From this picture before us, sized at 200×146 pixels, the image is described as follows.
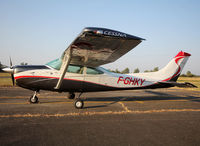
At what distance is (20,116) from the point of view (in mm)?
4215

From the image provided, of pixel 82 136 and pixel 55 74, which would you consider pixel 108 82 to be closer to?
pixel 55 74

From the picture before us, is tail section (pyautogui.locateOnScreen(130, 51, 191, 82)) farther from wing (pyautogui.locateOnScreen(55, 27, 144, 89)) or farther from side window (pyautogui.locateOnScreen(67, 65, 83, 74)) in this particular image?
wing (pyautogui.locateOnScreen(55, 27, 144, 89))

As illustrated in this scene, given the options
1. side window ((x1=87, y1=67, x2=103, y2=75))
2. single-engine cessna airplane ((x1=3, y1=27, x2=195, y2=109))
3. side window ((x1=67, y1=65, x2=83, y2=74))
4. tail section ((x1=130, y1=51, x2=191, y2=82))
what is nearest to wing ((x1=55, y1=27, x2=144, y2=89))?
single-engine cessna airplane ((x1=3, y1=27, x2=195, y2=109))

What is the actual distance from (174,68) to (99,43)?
5.82 metres

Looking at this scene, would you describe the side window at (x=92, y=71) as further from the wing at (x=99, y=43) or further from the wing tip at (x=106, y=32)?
the wing tip at (x=106, y=32)

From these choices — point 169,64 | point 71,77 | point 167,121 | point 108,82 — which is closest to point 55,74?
point 71,77

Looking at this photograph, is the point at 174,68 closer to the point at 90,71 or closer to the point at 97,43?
the point at 90,71

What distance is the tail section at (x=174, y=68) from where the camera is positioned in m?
7.66

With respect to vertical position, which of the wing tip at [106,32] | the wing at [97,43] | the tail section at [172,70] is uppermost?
the wing tip at [106,32]

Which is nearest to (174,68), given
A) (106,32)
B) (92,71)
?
(92,71)

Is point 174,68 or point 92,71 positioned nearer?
point 92,71

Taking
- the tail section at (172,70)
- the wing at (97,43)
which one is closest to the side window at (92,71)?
the wing at (97,43)

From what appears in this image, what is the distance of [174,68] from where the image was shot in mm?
7773

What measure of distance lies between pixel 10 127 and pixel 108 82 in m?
4.32
